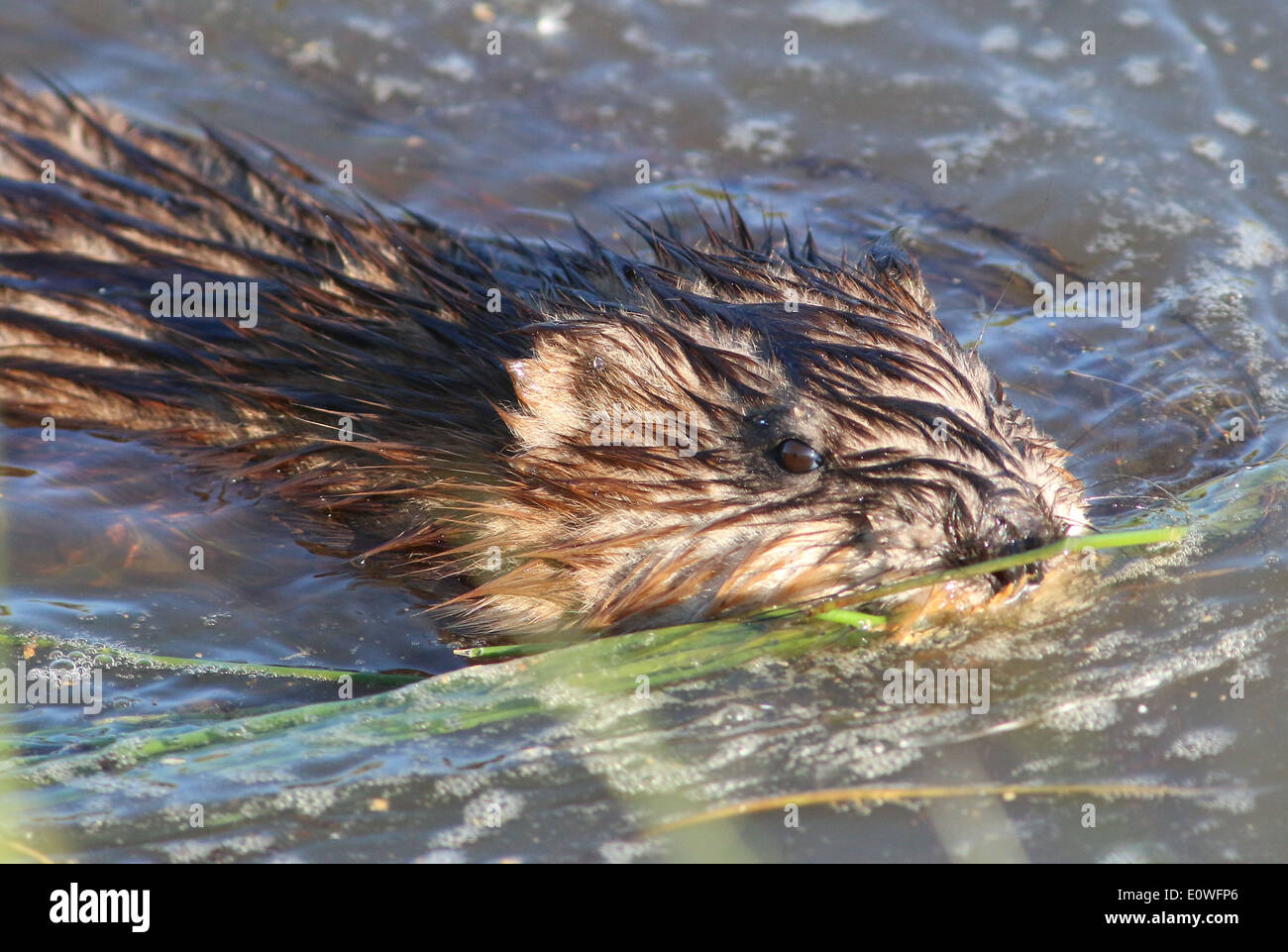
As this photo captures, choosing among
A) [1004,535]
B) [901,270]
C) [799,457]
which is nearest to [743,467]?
[799,457]

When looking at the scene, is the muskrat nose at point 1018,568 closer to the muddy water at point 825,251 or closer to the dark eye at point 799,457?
the muddy water at point 825,251

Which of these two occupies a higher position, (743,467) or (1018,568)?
(743,467)

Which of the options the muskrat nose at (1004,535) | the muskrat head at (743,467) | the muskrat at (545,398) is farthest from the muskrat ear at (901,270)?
the muskrat nose at (1004,535)

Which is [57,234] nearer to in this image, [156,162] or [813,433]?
[156,162]

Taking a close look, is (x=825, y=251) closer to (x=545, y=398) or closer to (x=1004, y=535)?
(x=545, y=398)

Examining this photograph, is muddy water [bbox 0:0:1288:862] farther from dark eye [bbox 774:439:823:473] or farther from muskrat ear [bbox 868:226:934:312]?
muskrat ear [bbox 868:226:934:312]
